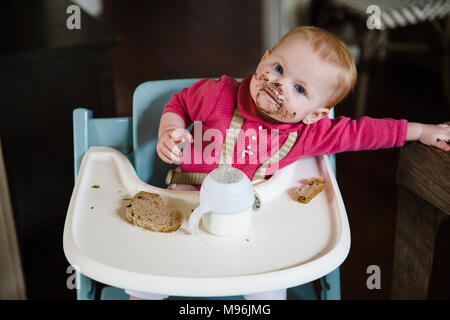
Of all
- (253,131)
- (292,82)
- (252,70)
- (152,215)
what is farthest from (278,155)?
(252,70)

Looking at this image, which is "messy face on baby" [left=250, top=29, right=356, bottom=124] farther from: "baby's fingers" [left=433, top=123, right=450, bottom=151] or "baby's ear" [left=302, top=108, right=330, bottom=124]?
"baby's fingers" [left=433, top=123, right=450, bottom=151]

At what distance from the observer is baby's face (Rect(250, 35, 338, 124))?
72 cm

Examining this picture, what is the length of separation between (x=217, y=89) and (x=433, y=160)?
1.29 feet

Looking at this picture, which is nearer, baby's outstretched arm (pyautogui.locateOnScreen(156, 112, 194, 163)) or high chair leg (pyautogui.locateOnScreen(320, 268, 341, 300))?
baby's outstretched arm (pyautogui.locateOnScreen(156, 112, 194, 163))

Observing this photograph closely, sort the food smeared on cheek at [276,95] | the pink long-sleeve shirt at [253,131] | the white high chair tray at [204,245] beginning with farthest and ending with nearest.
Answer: the pink long-sleeve shirt at [253,131] < the food smeared on cheek at [276,95] < the white high chair tray at [204,245]

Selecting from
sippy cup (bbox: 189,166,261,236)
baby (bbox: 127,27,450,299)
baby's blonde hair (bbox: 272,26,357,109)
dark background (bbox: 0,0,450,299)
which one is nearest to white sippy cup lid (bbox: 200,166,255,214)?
sippy cup (bbox: 189,166,261,236)

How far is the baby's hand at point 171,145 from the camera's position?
78 cm

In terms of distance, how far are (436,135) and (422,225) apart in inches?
7.5

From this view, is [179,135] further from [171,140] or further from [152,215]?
[152,215]

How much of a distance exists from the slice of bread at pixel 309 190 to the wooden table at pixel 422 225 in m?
0.18

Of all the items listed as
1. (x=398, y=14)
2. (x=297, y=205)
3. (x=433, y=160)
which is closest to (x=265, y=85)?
(x=297, y=205)

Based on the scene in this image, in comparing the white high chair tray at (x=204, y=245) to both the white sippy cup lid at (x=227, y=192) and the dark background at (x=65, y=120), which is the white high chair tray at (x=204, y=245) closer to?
the white sippy cup lid at (x=227, y=192)

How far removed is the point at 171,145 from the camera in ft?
2.59

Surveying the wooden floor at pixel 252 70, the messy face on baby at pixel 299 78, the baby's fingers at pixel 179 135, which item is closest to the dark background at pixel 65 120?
the wooden floor at pixel 252 70
